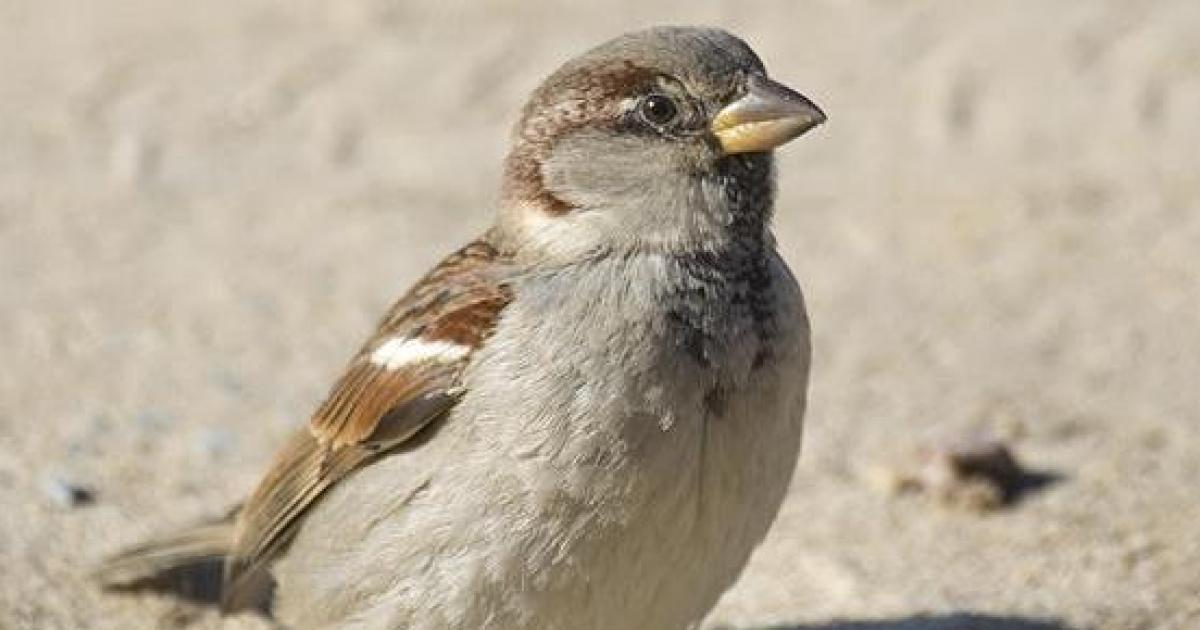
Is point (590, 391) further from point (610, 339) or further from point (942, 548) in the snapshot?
point (942, 548)

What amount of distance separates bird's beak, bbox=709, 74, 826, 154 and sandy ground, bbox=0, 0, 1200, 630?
3.64ft

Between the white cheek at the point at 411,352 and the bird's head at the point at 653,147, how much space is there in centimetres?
20

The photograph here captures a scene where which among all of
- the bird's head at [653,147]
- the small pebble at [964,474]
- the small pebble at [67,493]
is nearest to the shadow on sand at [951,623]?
the small pebble at [964,474]

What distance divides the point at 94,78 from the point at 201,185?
735 mm

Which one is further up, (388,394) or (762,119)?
(762,119)

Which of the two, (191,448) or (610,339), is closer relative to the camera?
(610,339)

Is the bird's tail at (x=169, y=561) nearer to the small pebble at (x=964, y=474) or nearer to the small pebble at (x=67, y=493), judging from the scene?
the small pebble at (x=67, y=493)

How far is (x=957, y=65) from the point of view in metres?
7.39

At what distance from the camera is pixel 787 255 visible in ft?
21.5

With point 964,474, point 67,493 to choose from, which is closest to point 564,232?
point 964,474

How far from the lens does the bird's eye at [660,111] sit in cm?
392

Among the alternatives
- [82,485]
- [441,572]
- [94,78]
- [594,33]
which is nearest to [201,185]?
[94,78]

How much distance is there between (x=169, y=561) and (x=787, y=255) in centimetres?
242

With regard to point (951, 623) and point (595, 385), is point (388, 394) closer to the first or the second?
point (595, 385)
